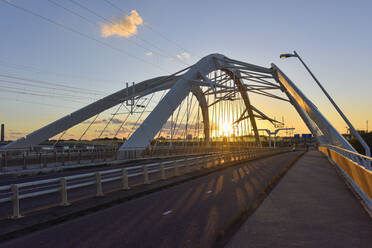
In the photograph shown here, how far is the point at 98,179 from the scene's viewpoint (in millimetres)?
11000

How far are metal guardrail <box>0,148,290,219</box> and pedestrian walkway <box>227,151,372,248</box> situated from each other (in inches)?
212

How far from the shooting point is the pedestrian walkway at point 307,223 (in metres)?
5.86

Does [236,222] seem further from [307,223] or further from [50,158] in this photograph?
[50,158]

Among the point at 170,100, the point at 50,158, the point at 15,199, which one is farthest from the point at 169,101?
the point at 15,199

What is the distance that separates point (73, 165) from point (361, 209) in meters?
21.2

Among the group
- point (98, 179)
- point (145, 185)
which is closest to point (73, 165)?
point (145, 185)

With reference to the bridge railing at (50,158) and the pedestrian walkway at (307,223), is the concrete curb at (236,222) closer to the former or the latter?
the pedestrian walkway at (307,223)

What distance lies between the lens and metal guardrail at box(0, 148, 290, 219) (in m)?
8.23

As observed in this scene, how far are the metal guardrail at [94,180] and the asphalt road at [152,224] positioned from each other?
137 cm

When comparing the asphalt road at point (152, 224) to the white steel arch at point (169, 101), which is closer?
the asphalt road at point (152, 224)

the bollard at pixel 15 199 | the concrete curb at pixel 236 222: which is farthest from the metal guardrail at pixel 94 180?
the concrete curb at pixel 236 222

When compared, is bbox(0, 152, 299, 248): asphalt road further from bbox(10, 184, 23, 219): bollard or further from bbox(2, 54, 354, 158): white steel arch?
bbox(2, 54, 354, 158): white steel arch

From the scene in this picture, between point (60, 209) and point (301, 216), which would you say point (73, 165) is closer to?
point (60, 209)

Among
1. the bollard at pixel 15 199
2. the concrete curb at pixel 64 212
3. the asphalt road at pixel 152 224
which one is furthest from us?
the bollard at pixel 15 199
